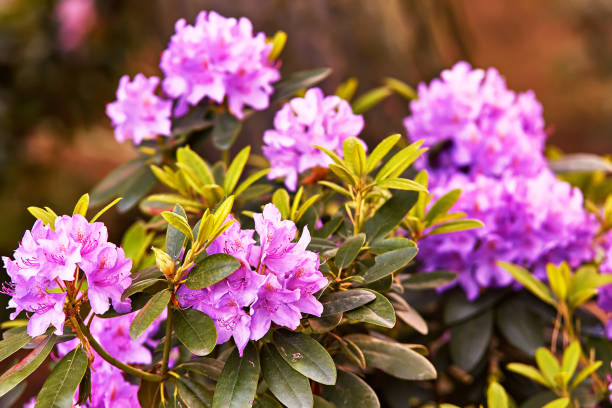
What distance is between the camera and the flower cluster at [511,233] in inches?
39.2

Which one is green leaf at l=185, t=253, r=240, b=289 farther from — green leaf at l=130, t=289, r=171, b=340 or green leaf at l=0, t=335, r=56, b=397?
green leaf at l=0, t=335, r=56, b=397

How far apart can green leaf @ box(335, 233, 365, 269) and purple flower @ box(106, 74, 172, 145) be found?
0.40m

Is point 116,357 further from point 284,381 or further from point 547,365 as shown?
point 547,365

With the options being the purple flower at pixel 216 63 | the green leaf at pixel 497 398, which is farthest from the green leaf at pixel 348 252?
the purple flower at pixel 216 63

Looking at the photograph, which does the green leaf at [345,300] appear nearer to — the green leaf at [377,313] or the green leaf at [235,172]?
the green leaf at [377,313]

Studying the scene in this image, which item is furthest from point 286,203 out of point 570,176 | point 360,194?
point 570,176

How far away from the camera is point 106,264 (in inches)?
24.4

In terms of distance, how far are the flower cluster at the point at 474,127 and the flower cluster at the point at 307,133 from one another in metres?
0.33

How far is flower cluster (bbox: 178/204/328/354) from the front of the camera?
61 cm

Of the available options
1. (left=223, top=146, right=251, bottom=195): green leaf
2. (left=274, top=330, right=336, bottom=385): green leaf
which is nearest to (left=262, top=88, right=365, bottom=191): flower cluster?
(left=223, top=146, right=251, bottom=195): green leaf

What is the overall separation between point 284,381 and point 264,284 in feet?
0.35

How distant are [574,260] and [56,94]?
9.19 feet

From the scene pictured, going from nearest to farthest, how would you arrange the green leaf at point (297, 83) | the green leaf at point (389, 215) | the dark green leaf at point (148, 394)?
1. the dark green leaf at point (148, 394)
2. the green leaf at point (389, 215)
3. the green leaf at point (297, 83)

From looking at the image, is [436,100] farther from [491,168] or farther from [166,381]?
[166,381]
